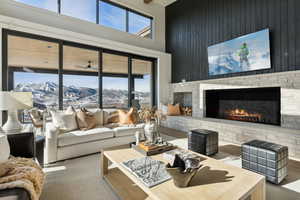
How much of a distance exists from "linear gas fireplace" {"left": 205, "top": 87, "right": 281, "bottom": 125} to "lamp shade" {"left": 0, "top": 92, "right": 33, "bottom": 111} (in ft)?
14.8

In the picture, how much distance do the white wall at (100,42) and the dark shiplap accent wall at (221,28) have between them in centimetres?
41

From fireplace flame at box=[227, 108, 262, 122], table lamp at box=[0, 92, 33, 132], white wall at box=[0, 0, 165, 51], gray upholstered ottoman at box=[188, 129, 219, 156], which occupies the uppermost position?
white wall at box=[0, 0, 165, 51]

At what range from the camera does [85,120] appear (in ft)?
10.6

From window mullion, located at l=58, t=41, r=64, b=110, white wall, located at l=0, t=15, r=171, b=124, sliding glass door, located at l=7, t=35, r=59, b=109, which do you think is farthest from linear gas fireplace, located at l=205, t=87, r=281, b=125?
sliding glass door, located at l=7, t=35, r=59, b=109

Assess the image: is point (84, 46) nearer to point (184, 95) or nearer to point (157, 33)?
point (157, 33)

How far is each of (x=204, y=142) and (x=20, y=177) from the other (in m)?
2.60

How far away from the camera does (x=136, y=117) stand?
3.79 m

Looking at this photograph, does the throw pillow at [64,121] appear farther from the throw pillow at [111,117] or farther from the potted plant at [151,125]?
the potted plant at [151,125]

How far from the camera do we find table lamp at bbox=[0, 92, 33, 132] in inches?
84.7

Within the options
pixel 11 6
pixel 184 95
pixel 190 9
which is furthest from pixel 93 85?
pixel 190 9

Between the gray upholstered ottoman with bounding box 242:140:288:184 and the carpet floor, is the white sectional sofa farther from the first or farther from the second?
the gray upholstered ottoman with bounding box 242:140:288:184

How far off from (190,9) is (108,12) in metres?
2.88

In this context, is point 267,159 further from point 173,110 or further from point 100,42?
point 100,42

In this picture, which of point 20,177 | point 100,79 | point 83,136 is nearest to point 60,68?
point 100,79
